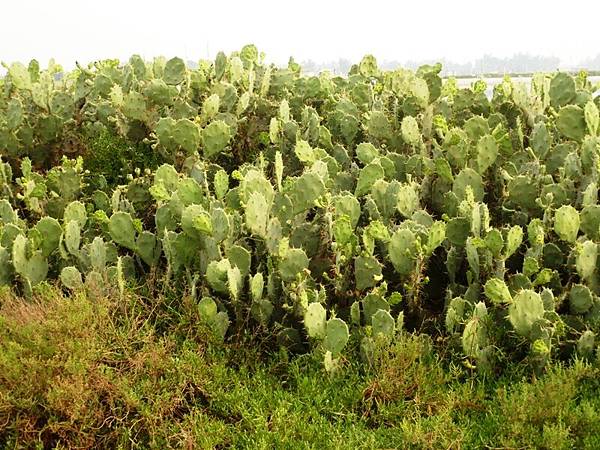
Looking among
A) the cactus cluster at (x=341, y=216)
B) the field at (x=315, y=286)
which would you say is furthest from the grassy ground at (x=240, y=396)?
the cactus cluster at (x=341, y=216)

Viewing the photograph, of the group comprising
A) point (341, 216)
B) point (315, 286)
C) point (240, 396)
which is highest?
point (341, 216)

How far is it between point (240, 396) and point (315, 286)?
0.82m

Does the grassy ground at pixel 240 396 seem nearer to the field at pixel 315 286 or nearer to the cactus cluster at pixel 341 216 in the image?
the field at pixel 315 286

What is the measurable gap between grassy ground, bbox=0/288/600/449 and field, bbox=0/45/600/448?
0.01 meters

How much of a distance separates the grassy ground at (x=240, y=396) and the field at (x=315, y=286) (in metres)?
0.01

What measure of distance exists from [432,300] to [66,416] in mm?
2037

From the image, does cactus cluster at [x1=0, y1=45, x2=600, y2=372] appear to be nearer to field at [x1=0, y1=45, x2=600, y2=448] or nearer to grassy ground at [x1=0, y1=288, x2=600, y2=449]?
field at [x1=0, y1=45, x2=600, y2=448]

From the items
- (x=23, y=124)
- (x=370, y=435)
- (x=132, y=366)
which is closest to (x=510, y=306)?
(x=370, y=435)

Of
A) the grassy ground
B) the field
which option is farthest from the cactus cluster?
the grassy ground

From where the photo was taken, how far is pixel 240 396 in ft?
11.0

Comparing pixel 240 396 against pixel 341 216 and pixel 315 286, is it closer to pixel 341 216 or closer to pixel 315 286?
pixel 315 286

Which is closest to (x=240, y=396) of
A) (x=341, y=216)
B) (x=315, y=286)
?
(x=315, y=286)

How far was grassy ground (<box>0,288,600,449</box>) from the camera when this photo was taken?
3.11 meters

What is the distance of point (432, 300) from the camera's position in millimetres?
4191
